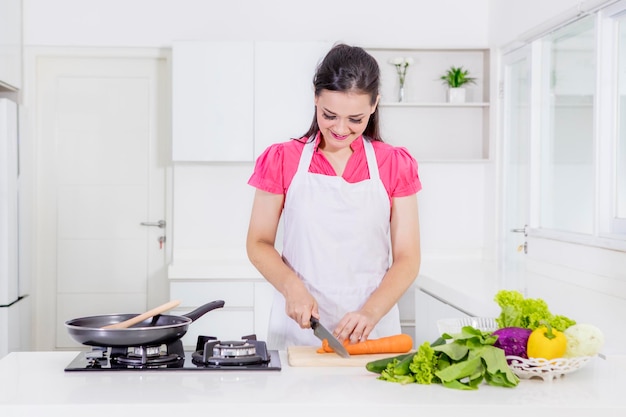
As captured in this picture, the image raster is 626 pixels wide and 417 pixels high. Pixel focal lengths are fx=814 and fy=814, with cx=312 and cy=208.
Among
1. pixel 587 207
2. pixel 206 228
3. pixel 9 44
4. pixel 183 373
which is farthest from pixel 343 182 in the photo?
pixel 9 44

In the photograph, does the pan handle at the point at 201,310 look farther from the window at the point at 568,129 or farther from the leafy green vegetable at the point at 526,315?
the window at the point at 568,129

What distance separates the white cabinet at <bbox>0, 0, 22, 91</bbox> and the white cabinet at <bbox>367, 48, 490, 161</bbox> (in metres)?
2.06

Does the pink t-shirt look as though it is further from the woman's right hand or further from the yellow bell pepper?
the yellow bell pepper

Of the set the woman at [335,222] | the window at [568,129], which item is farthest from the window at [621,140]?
the woman at [335,222]

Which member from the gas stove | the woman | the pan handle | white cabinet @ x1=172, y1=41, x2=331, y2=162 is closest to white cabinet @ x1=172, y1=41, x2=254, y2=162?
white cabinet @ x1=172, y1=41, x2=331, y2=162

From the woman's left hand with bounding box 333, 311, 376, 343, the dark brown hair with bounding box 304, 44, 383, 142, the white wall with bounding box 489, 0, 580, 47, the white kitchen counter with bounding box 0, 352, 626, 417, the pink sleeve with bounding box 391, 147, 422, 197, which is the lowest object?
the white kitchen counter with bounding box 0, 352, 626, 417

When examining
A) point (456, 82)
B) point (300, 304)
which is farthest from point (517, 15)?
point (300, 304)

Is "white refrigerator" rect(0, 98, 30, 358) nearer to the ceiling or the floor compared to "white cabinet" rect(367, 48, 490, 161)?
nearer to the floor

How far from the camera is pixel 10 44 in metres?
4.50

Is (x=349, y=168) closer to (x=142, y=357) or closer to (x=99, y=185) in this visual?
(x=142, y=357)

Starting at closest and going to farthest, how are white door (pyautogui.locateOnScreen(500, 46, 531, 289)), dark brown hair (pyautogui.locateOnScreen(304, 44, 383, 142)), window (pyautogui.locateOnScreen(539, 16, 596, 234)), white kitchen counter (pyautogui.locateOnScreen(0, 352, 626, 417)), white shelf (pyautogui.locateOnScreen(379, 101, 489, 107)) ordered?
1. white kitchen counter (pyautogui.locateOnScreen(0, 352, 626, 417))
2. dark brown hair (pyautogui.locateOnScreen(304, 44, 383, 142))
3. window (pyautogui.locateOnScreen(539, 16, 596, 234))
4. white door (pyautogui.locateOnScreen(500, 46, 531, 289))
5. white shelf (pyautogui.locateOnScreen(379, 101, 489, 107))

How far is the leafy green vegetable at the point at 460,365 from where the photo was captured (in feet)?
5.19

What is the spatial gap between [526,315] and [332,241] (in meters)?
0.82

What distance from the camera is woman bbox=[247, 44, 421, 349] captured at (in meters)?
2.30
